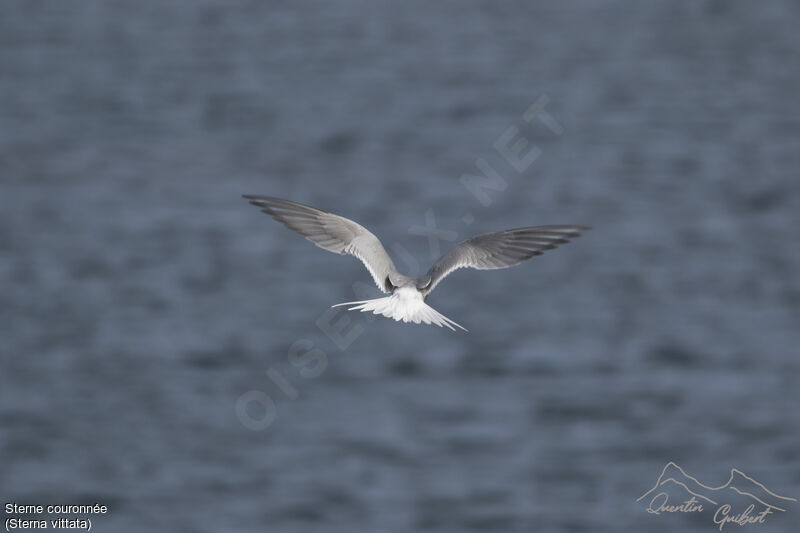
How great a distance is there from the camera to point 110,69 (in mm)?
22344

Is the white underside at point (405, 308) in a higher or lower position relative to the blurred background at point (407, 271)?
lower

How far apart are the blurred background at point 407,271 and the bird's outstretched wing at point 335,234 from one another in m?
3.76

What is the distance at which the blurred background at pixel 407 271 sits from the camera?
1021 cm

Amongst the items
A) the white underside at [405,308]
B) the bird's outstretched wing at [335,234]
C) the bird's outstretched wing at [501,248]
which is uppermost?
the bird's outstretched wing at [335,234]

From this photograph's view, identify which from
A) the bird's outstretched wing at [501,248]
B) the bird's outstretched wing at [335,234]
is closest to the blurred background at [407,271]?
the bird's outstretched wing at [335,234]
